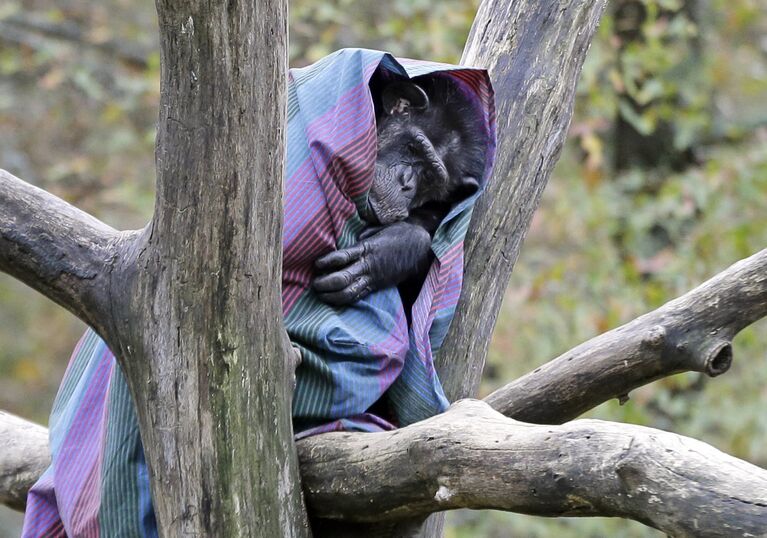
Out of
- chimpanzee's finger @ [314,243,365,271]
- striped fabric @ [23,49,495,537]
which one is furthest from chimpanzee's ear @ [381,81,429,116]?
chimpanzee's finger @ [314,243,365,271]

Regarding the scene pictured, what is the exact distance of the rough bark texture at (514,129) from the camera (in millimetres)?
2281

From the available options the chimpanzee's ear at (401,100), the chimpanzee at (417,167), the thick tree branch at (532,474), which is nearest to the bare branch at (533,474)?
the thick tree branch at (532,474)

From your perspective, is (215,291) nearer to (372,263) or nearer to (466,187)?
(372,263)

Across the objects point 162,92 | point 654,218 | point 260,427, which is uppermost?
point 654,218

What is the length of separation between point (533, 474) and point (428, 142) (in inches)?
40.9

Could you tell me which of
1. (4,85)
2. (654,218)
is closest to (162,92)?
(654,218)

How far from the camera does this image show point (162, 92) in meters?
1.56

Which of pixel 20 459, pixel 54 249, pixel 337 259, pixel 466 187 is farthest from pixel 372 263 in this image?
pixel 20 459

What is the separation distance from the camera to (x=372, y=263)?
2119mm

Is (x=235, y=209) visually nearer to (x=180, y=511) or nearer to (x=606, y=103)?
(x=180, y=511)

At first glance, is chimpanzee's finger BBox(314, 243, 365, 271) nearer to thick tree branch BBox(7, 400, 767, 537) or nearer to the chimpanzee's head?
the chimpanzee's head

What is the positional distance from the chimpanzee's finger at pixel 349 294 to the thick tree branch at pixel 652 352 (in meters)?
0.34

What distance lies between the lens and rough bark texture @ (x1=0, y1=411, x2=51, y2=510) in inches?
97.0

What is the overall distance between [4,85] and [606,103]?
3.99 meters
